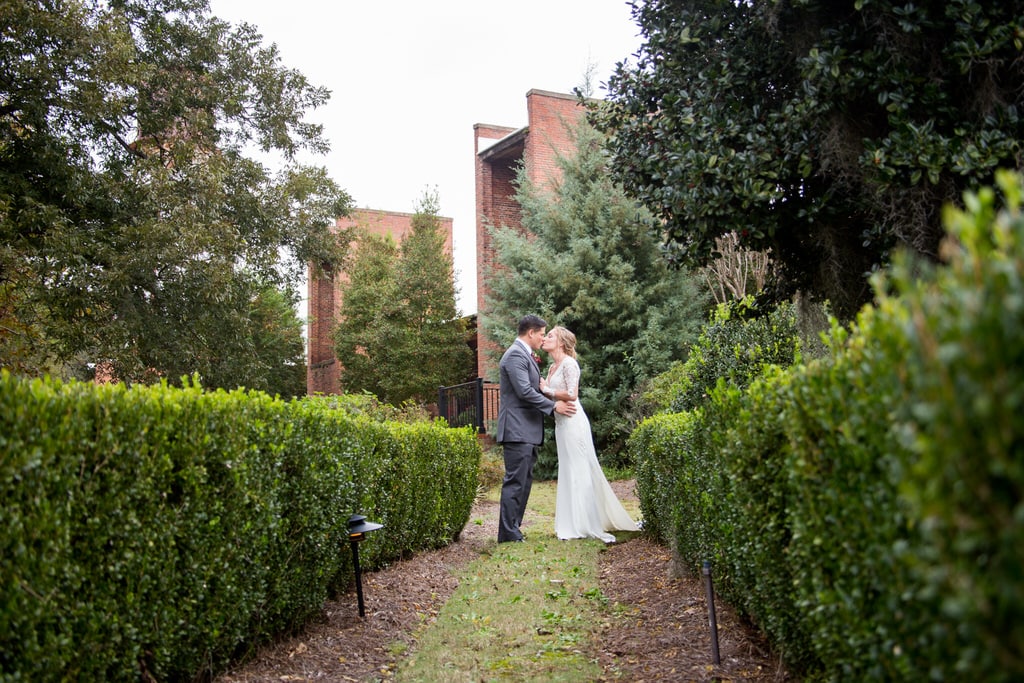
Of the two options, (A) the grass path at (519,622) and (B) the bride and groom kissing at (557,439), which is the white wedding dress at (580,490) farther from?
(A) the grass path at (519,622)

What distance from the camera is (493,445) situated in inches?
872

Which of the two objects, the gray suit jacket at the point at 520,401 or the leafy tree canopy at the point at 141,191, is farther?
the leafy tree canopy at the point at 141,191

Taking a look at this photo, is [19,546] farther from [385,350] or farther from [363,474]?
[385,350]

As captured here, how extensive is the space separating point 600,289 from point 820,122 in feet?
44.1

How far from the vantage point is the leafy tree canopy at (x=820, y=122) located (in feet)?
15.2

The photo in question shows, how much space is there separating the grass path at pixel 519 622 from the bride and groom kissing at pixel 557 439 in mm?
705

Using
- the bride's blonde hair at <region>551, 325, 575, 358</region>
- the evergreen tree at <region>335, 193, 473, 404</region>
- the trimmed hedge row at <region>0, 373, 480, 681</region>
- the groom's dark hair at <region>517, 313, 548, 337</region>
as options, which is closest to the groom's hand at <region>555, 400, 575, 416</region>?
the bride's blonde hair at <region>551, 325, 575, 358</region>

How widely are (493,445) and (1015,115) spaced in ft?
60.4

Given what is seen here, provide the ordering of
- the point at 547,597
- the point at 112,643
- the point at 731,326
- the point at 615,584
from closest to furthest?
the point at 112,643, the point at 547,597, the point at 615,584, the point at 731,326

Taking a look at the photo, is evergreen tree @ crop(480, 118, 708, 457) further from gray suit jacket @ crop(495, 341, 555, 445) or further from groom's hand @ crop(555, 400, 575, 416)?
gray suit jacket @ crop(495, 341, 555, 445)

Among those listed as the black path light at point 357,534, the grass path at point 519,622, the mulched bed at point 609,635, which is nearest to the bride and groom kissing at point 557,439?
the grass path at point 519,622

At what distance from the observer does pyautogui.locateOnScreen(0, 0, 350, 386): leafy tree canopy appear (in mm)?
14109

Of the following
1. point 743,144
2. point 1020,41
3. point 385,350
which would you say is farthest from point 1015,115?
point 385,350

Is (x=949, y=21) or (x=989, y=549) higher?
(x=949, y=21)
